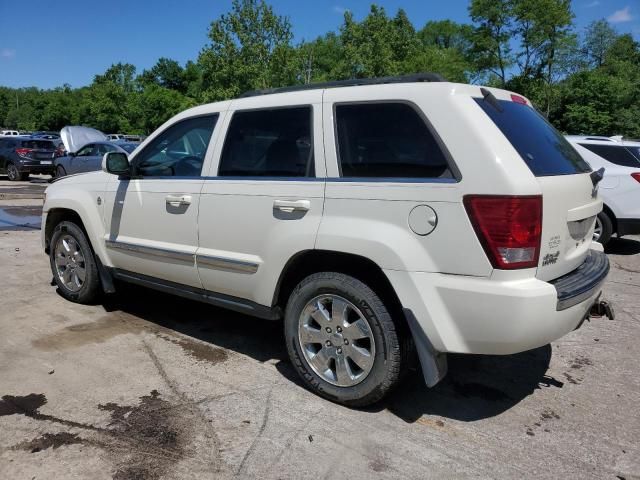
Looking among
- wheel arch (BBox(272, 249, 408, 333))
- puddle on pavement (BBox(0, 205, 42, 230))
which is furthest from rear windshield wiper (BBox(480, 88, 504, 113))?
puddle on pavement (BBox(0, 205, 42, 230))

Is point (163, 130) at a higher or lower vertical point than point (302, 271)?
higher

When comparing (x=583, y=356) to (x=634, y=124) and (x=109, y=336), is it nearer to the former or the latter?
(x=109, y=336)

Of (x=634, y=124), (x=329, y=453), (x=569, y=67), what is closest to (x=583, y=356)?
(x=329, y=453)

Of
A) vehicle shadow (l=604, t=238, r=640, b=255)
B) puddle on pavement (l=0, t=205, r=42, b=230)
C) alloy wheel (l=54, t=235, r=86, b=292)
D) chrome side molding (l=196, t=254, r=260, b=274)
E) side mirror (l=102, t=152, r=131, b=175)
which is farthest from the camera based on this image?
puddle on pavement (l=0, t=205, r=42, b=230)

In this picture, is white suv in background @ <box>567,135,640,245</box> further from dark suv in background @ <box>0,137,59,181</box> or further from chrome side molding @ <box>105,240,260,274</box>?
dark suv in background @ <box>0,137,59,181</box>

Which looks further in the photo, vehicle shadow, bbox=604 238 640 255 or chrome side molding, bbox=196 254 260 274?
vehicle shadow, bbox=604 238 640 255

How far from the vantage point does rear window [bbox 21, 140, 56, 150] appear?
19.7 m

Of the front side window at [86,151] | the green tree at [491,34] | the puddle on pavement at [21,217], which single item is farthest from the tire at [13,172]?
the green tree at [491,34]

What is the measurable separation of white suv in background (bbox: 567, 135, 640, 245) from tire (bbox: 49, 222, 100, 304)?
21.8ft

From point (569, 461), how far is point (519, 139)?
67.1 inches

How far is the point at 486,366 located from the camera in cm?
395

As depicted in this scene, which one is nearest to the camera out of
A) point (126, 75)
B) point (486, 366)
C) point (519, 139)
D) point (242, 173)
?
point (519, 139)

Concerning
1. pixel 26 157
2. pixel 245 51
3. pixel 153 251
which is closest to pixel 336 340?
pixel 153 251

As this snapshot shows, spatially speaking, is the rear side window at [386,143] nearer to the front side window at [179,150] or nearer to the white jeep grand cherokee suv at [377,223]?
the white jeep grand cherokee suv at [377,223]
